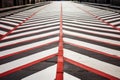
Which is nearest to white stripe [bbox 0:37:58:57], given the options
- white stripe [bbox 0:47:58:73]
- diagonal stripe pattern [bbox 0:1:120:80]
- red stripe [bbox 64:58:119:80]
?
diagonal stripe pattern [bbox 0:1:120:80]

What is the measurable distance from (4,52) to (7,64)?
108cm

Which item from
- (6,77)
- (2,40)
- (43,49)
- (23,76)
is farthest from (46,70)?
(2,40)

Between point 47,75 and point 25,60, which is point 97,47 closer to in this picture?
point 25,60

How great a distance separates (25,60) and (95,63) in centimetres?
156

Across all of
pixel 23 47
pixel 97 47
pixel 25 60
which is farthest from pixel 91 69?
pixel 23 47

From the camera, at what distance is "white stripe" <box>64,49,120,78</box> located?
4045 mm

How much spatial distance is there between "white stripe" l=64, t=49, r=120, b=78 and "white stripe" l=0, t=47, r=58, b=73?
456 millimetres

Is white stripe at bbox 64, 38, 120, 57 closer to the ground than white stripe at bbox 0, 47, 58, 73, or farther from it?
farther from it

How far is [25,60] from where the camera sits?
15.6 ft

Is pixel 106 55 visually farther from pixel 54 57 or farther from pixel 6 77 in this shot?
pixel 6 77

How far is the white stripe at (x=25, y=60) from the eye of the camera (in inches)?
170

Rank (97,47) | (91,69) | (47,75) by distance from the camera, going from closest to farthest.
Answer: (47,75) → (91,69) → (97,47)

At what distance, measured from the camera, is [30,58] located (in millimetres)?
4891

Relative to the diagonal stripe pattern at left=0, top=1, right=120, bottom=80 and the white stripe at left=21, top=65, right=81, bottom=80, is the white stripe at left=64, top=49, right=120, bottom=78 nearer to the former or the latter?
the diagonal stripe pattern at left=0, top=1, right=120, bottom=80
